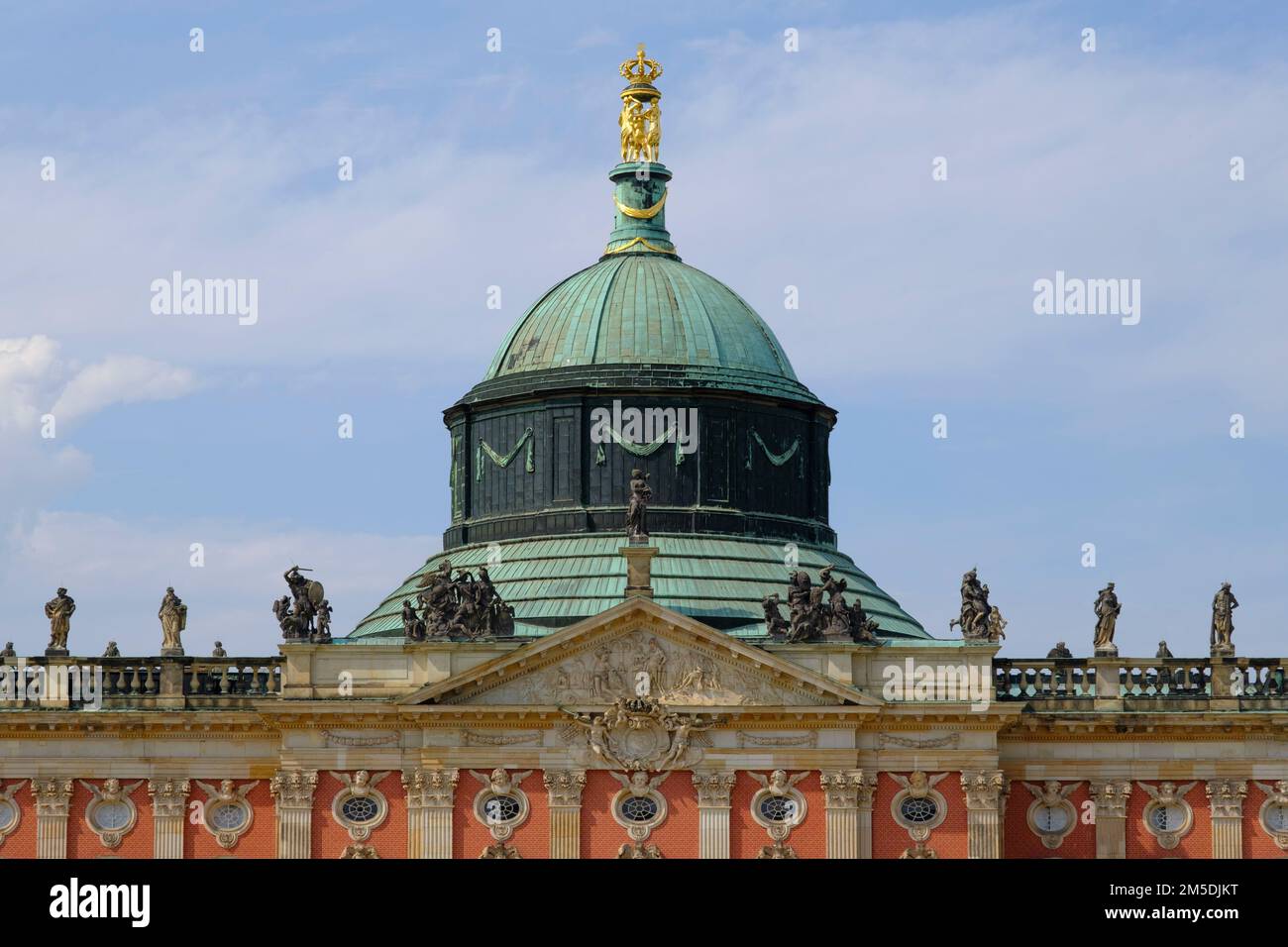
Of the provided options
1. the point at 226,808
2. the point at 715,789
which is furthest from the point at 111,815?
the point at 715,789

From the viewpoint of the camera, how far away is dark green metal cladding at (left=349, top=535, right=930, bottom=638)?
84188 millimetres

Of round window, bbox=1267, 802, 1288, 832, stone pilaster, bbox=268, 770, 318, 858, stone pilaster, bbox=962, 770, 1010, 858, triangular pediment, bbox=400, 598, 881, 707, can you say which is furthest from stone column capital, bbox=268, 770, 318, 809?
round window, bbox=1267, 802, 1288, 832

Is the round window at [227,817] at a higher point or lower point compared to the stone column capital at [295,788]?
lower

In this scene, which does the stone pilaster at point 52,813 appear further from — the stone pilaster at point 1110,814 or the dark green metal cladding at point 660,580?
the stone pilaster at point 1110,814

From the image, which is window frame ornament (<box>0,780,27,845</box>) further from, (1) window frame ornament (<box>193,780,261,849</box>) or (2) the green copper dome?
(2) the green copper dome

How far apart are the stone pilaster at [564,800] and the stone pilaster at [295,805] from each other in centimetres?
612

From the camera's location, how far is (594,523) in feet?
287

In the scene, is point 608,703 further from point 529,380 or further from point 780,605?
point 529,380

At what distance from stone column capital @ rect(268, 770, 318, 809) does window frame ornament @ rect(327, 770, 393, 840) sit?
2.21ft

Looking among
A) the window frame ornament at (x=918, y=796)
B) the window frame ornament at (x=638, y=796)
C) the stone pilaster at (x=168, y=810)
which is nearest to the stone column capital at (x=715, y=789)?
the window frame ornament at (x=638, y=796)

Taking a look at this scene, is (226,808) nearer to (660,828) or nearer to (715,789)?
(660,828)

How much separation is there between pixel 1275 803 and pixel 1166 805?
2.84 metres

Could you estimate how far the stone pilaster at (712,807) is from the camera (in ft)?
259
